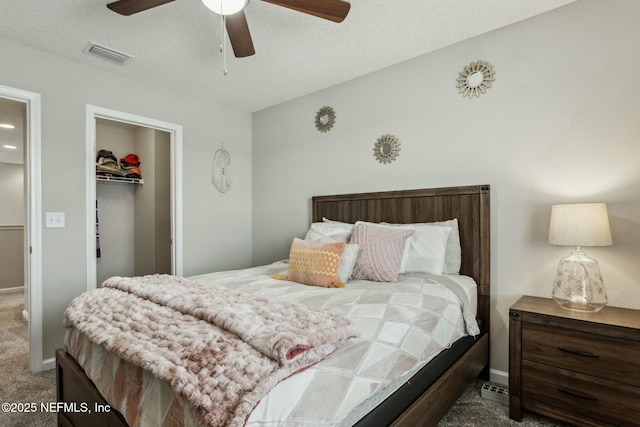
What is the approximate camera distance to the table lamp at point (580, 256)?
1.72 metres

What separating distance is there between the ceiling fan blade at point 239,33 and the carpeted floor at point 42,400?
8.05 ft

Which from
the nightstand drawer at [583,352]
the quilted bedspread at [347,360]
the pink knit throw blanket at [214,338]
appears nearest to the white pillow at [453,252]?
the quilted bedspread at [347,360]

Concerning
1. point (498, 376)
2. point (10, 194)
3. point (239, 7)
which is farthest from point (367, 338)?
point (10, 194)

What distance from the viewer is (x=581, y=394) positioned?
5.41ft

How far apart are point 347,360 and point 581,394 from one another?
1380mm

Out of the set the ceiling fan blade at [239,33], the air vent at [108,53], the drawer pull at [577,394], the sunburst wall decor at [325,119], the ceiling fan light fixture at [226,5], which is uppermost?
the air vent at [108,53]

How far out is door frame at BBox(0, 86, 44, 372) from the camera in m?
2.52

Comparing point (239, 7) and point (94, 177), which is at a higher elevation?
point (239, 7)

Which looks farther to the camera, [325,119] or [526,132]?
[325,119]

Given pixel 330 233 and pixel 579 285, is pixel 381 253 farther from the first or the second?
pixel 579 285

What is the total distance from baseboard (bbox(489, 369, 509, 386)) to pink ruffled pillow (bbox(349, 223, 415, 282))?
1.03 metres

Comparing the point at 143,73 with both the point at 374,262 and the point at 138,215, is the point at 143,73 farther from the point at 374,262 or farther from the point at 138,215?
the point at 374,262

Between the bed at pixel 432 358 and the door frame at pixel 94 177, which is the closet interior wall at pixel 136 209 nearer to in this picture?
the door frame at pixel 94 177

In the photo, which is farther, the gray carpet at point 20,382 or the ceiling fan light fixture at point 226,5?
the gray carpet at point 20,382
